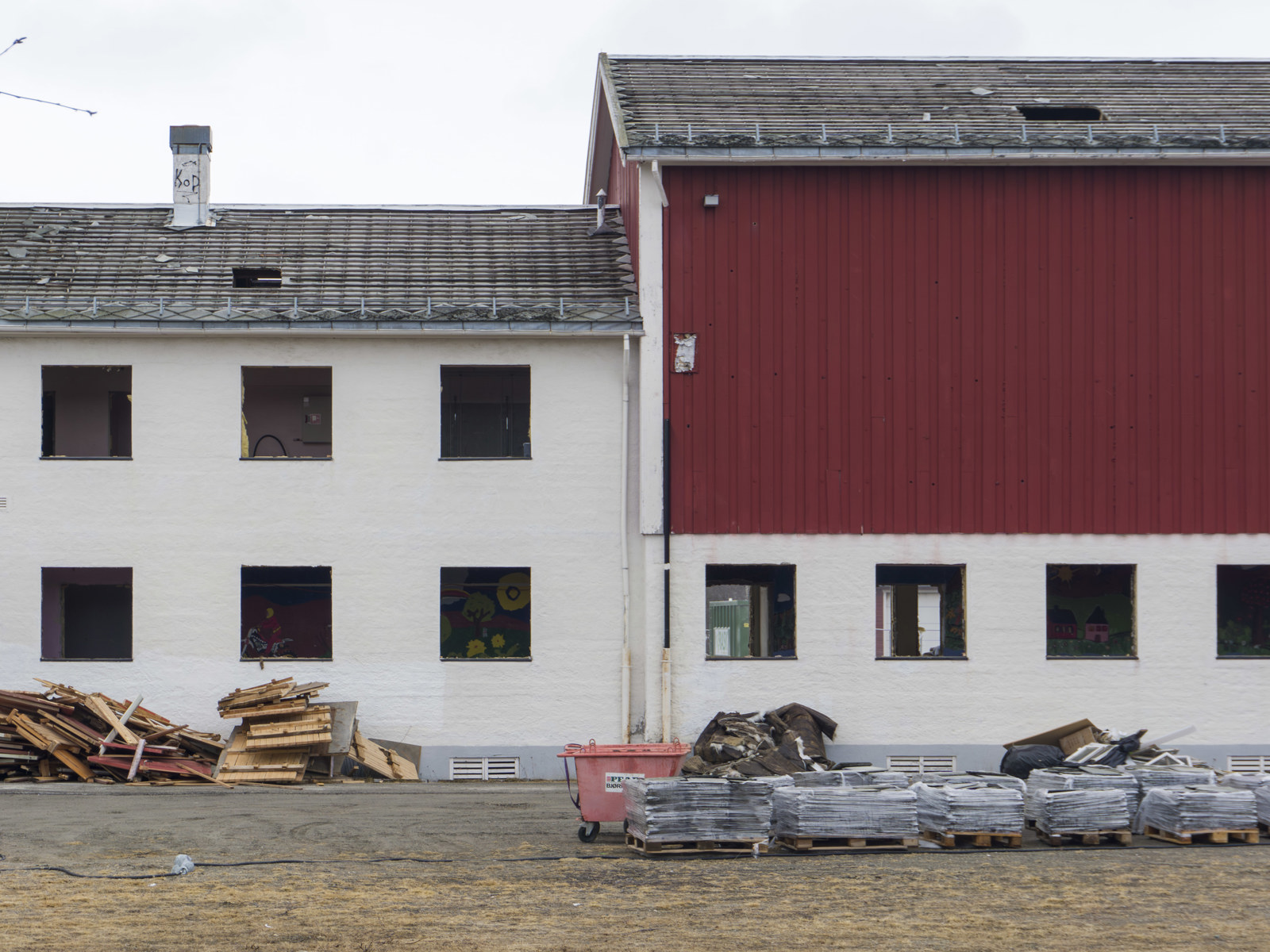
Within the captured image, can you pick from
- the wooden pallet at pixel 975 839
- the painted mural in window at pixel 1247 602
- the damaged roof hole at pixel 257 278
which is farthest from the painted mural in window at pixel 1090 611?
the damaged roof hole at pixel 257 278

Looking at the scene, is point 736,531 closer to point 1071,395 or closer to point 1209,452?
point 1071,395

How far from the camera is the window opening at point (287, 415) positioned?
85.4 ft

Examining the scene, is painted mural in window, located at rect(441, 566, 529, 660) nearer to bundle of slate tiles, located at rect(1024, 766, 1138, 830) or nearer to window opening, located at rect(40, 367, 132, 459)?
window opening, located at rect(40, 367, 132, 459)

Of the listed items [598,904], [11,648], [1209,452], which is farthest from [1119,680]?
[11,648]

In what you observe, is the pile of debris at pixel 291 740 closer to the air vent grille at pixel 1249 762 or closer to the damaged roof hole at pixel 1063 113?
the air vent grille at pixel 1249 762

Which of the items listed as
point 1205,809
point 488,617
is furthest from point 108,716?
point 1205,809

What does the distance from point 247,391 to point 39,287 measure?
17.3 ft

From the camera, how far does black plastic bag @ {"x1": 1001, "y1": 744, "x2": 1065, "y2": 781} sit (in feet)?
61.1

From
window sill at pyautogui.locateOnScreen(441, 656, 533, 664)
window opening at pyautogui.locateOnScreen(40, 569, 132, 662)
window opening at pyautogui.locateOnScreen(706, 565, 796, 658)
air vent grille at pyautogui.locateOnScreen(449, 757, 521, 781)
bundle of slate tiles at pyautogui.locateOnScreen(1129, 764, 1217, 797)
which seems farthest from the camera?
window opening at pyautogui.locateOnScreen(40, 569, 132, 662)

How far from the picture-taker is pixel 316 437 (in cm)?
2588

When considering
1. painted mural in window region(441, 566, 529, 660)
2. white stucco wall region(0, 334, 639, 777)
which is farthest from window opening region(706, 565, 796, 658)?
painted mural in window region(441, 566, 529, 660)

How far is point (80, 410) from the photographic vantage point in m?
25.0

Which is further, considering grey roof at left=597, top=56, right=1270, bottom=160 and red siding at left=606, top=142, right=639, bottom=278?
red siding at left=606, top=142, right=639, bottom=278

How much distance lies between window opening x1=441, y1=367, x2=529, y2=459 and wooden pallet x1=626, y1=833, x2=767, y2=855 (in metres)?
11.7
